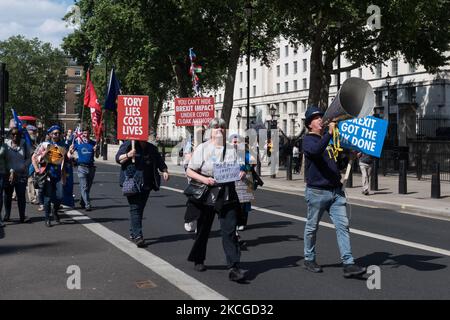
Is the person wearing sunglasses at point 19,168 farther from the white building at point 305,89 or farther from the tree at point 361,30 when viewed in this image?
the white building at point 305,89

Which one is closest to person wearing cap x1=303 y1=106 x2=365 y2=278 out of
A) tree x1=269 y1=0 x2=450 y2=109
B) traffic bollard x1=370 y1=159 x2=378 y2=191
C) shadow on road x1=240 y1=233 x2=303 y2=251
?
shadow on road x1=240 y1=233 x2=303 y2=251

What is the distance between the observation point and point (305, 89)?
243 ft

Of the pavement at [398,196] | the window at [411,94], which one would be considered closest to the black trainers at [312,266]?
the pavement at [398,196]

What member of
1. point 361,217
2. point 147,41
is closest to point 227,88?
point 147,41

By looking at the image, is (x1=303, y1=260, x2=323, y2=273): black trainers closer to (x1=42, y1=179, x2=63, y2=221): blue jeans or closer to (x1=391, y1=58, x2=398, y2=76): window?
(x1=42, y1=179, x2=63, y2=221): blue jeans

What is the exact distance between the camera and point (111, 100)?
14258 mm

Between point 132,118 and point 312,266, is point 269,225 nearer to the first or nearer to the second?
point 132,118

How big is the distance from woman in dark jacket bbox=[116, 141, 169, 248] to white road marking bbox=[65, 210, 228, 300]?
294mm

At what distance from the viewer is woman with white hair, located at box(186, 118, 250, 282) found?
255 inches

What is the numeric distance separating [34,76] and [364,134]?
99442mm

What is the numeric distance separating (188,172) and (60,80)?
328 feet

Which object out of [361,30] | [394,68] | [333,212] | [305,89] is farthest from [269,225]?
[305,89]

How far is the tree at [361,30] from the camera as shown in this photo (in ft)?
74.5
